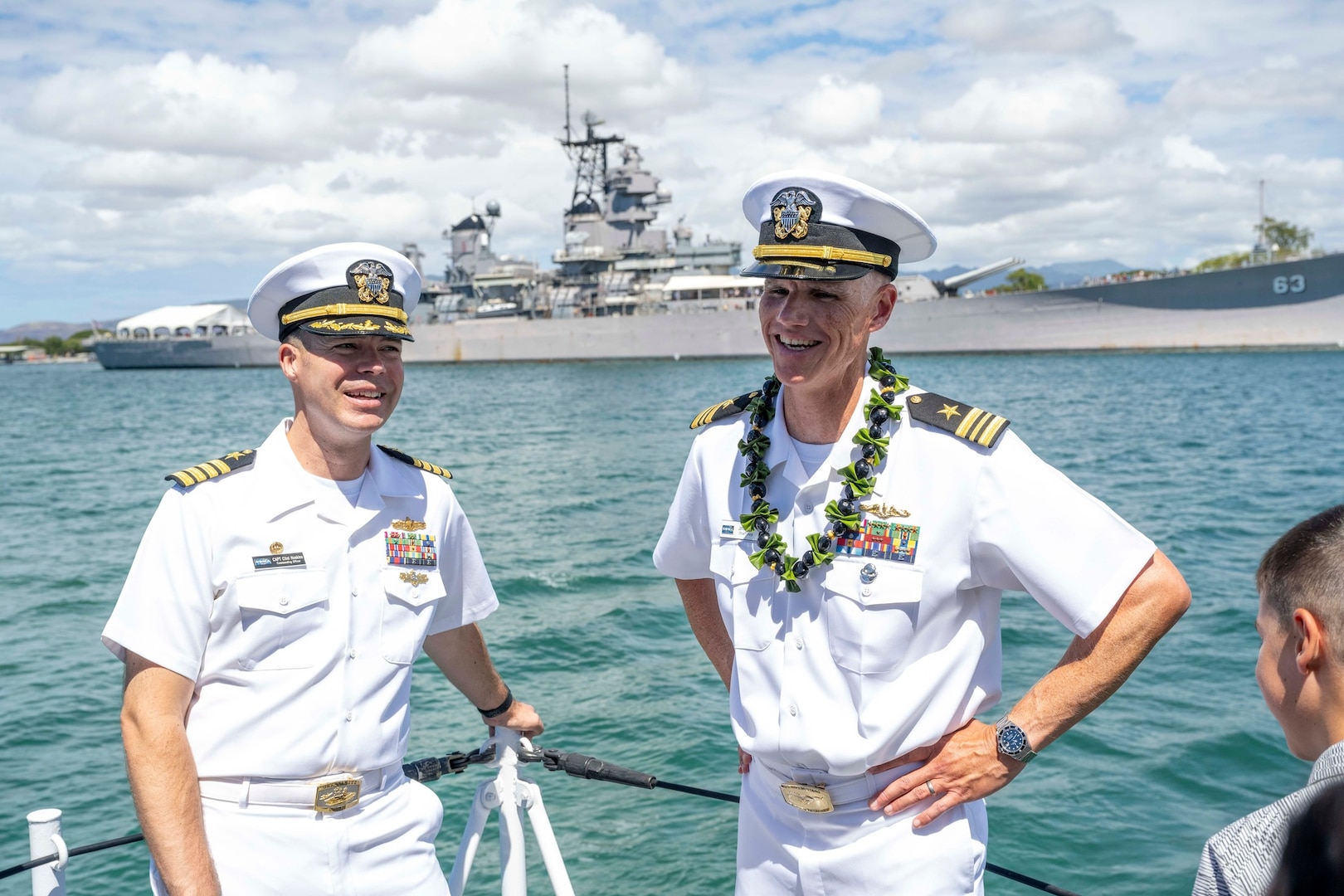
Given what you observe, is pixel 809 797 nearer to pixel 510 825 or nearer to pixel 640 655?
pixel 510 825

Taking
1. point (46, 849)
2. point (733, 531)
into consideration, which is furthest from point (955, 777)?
point (46, 849)

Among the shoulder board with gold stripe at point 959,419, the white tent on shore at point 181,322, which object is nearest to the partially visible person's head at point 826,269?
the shoulder board with gold stripe at point 959,419

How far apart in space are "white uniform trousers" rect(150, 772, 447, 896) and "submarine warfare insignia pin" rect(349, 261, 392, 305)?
115cm

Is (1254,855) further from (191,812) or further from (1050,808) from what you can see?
(1050,808)

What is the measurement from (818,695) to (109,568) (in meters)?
12.3

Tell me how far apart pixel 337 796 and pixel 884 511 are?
1338 millimetres

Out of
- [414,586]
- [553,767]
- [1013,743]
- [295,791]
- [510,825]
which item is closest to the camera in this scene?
[1013,743]

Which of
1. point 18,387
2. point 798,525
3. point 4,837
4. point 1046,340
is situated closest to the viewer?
point 798,525

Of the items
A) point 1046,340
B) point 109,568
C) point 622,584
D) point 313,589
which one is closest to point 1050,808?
point 313,589

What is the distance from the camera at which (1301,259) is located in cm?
4444

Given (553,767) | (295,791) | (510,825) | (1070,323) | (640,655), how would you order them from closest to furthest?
(295,791) < (510,825) < (553,767) < (640,655) < (1070,323)

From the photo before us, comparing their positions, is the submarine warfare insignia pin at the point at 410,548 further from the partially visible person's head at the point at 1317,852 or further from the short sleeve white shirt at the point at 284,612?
the partially visible person's head at the point at 1317,852

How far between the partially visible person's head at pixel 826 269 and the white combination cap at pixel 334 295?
0.87 m

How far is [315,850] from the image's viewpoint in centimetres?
212
